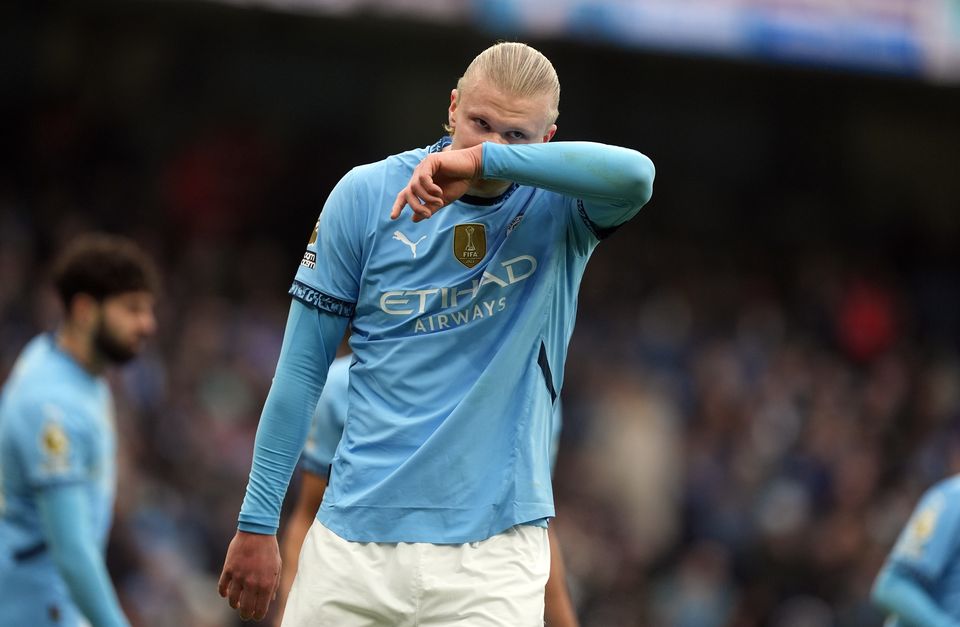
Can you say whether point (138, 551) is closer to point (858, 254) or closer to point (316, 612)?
point (316, 612)

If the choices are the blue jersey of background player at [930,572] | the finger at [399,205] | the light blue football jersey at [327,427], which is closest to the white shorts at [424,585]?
the finger at [399,205]

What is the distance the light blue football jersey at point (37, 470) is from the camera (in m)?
4.95

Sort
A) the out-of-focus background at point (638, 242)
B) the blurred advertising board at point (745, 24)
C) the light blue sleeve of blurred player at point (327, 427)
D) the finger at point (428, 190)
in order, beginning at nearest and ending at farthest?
the finger at point (428, 190), the light blue sleeve of blurred player at point (327, 427), the out-of-focus background at point (638, 242), the blurred advertising board at point (745, 24)

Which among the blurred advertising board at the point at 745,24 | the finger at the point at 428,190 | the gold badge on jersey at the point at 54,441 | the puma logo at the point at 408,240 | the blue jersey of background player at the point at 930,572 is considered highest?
the blurred advertising board at the point at 745,24

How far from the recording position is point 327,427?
524cm

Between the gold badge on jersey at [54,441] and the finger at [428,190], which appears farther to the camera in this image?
the gold badge on jersey at [54,441]

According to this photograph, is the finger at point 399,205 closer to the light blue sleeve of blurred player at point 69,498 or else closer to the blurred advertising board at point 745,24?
the light blue sleeve of blurred player at point 69,498

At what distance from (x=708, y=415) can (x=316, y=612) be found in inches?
407

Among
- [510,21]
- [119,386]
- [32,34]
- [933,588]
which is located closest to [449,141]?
[933,588]

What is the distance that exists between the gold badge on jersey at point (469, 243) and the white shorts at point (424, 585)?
676 mm

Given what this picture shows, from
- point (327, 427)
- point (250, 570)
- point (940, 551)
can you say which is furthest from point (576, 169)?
point (940, 551)

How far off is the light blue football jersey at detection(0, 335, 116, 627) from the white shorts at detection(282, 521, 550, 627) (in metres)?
1.67

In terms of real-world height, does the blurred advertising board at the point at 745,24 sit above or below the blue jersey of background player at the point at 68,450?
above

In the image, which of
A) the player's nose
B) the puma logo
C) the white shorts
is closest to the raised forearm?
the puma logo
